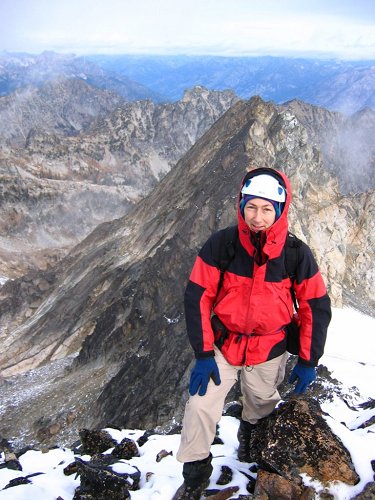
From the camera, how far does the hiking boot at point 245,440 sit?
809cm

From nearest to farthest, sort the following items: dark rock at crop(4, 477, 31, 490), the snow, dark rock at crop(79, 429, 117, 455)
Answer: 1. the snow
2. dark rock at crop(4, 477, 31, 490)
3. dark rock at crop(79, 429, 117, 455)

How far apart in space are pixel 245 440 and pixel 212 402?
1928 millimetres

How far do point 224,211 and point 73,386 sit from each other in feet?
51.3

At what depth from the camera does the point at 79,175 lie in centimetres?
13988

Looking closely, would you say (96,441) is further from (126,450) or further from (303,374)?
(303,374)

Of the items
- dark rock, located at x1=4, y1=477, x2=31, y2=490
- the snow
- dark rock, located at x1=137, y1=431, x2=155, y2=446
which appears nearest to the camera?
the snow

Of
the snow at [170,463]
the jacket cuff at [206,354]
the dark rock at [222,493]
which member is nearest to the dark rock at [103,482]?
the snow at [170,463]

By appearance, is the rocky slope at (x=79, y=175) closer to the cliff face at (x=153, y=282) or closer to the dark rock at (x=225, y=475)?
the cliff face at (x=153, y=282)

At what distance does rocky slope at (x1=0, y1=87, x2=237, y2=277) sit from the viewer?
10488 centimetres

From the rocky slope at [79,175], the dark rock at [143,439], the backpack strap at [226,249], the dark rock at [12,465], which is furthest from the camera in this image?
the rocky slope at [79,175]

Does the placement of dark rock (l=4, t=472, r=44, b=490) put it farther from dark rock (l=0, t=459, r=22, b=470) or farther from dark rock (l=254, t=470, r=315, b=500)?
dark rock (l=254, t=470, r=315, b=500)

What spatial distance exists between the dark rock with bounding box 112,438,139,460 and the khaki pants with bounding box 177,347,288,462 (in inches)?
159

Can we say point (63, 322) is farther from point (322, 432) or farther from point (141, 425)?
point (322, 432)

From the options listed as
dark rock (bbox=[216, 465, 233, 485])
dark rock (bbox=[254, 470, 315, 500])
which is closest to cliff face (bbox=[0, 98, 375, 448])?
dark rock (bbox=[216, 465, 233, 485])
